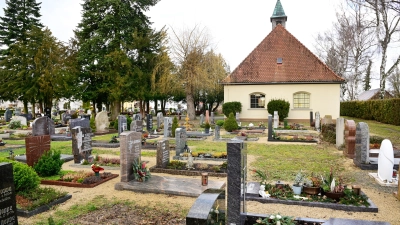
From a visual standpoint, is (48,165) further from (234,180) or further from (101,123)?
(101,123)

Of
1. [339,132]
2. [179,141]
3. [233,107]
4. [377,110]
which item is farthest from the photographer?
[377,110]

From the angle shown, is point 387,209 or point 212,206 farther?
point 387,209

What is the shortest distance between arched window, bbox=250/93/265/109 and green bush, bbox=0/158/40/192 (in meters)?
24.7

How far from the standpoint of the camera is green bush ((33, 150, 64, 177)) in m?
9.04

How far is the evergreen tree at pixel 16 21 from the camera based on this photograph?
38.3 m

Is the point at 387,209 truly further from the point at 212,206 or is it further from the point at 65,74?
the point at 65,74

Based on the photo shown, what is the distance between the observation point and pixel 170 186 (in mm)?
7863

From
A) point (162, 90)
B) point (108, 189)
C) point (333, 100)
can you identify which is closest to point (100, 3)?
point (162, 90)

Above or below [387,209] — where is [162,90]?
above

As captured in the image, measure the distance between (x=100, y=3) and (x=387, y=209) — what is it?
31.0 m

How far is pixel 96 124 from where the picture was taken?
72.3 ft

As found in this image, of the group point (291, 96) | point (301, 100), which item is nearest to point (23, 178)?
point (291, 96)

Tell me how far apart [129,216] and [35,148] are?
5324mm

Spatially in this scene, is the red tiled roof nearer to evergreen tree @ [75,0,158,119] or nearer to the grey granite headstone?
evergreen tree @ [75,0,158,119]
